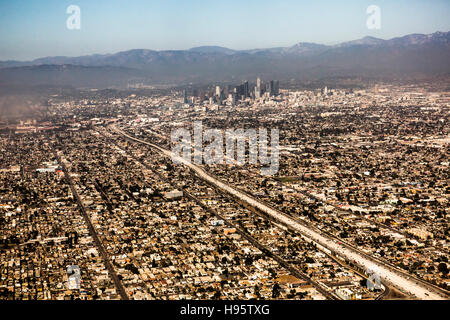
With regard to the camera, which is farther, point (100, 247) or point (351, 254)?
point (100, 247)

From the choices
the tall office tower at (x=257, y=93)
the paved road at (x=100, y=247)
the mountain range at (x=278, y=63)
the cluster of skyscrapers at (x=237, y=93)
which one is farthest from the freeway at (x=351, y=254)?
the tall office tower at (x=257, y=93)

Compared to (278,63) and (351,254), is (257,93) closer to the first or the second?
(351,254)

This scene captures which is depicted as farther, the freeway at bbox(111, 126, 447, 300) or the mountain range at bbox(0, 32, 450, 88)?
the mountain range at bbox(0, 32, 450, 88)

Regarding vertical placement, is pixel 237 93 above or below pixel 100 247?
above

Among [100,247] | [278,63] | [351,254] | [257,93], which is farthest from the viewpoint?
[278,63]

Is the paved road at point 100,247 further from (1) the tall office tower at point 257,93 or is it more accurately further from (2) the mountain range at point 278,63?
(1) the tall office tower at point 257,93

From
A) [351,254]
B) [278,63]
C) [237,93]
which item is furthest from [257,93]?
[278,63]

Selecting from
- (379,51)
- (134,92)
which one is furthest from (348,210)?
(379,51)

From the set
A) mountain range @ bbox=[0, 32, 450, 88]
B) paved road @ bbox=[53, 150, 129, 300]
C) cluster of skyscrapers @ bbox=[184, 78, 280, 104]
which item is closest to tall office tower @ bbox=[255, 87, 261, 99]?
cluster of skyscrapers @ bbox=[184, 78, 280, 104]

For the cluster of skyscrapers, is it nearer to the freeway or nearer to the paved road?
the paved road

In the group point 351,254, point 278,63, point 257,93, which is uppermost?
point 278,63
